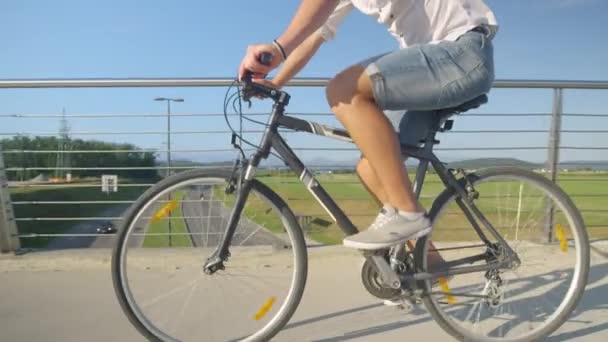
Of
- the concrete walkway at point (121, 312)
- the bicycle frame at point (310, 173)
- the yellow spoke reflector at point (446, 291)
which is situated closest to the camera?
the bicycle frame at point (310, 173)

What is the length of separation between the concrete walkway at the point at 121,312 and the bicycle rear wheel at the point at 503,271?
4.6 inches

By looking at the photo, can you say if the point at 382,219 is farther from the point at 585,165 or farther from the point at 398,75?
the point at 585,165

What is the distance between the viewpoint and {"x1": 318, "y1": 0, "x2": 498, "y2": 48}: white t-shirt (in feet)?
5.14

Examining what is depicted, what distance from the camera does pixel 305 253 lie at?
67.5 inches

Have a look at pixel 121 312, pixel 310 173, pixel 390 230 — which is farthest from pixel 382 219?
pixel 121 312

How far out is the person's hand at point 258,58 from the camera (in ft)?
4.76

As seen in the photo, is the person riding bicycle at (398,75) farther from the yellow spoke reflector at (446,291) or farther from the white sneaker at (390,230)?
the yellow spoke reflector at (446,291)

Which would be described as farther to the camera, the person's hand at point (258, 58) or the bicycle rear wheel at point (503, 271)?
the bicycle rear wheel at point (503, 271)

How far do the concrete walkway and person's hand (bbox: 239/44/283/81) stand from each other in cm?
110

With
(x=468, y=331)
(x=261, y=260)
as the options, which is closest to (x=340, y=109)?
(x=468, y=331)

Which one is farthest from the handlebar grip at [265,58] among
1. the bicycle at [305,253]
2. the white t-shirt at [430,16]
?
the white t-shirt at [430,16]

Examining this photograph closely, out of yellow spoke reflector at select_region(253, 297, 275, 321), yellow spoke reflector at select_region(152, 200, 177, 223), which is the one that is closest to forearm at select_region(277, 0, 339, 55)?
yellow spoke reflector at select_region(152, 200, 177, 223)

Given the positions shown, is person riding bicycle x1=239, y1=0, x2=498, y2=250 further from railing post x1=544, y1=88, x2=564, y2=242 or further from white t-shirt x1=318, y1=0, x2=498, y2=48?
railing post x1=544, y1=88, x2=564, y2=242

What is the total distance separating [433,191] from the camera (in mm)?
1804
